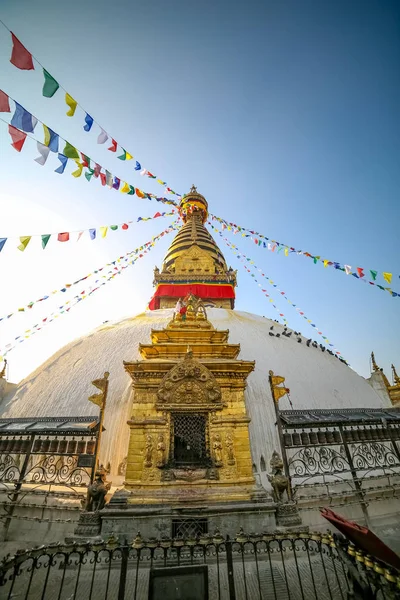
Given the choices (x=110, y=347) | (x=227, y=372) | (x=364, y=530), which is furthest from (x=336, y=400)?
(x=110, y=347)

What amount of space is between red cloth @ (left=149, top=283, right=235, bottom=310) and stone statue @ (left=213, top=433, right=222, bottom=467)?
13.1 m

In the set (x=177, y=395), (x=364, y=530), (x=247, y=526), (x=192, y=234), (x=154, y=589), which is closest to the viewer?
(x=154, y=589)

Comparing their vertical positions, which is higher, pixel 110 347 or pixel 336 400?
pixel 110 347

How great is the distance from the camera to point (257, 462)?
6816 millimetres

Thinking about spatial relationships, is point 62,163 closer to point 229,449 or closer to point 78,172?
point 78,172

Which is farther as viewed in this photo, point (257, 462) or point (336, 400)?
point (336, 400)

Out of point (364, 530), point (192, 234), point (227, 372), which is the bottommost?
point (364, 530)

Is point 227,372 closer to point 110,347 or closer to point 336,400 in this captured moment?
point 336,400

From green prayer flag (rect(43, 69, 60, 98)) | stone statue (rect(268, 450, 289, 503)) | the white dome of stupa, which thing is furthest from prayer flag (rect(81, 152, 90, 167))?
stone statue (rect(268, 450, 289, 503))

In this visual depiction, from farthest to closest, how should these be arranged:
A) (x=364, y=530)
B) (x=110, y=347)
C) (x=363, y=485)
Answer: (x=110, y=347)
(x=363, y=485)
(x=364, y=530)

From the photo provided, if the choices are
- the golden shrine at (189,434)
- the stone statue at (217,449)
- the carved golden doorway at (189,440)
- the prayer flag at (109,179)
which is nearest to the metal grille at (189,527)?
the golden shrine at (189,434)

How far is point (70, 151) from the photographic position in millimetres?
5492

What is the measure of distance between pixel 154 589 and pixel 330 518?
2032 millimetres

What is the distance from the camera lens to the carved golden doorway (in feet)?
18.0
